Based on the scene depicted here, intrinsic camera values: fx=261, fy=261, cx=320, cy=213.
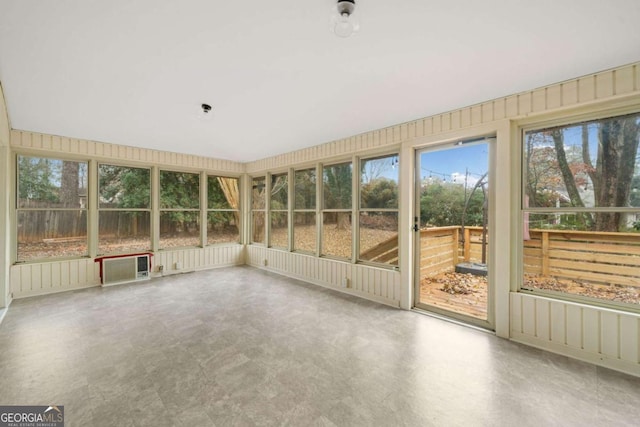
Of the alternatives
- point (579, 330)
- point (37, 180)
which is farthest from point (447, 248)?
point (37, 180)

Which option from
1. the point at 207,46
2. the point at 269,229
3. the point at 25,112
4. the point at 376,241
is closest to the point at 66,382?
the point at 207,46

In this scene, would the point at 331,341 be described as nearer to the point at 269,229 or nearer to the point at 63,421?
the point at 63,421

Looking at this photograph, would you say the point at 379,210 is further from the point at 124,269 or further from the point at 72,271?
the point at 72,271

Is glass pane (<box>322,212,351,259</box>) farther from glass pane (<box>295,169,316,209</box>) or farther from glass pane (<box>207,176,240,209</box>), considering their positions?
glass pane (<box>207,176,240,209</box>)

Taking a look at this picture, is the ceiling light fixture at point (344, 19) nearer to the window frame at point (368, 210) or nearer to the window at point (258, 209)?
the window frame at point (368, 210)

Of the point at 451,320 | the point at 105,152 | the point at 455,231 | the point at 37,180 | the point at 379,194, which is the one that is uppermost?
the point at 105,152

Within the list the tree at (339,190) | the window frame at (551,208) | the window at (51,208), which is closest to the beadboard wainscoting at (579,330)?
the window frame at (551,208)

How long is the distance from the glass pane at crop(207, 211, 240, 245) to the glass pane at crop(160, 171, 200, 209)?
0.50m

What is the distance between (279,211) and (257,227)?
104cm

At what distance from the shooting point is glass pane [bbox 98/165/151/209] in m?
4.84

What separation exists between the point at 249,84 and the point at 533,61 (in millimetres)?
2512

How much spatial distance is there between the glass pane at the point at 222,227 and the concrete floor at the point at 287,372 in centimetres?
276

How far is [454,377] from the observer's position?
2145 mm

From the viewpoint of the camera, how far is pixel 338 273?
4.55m
